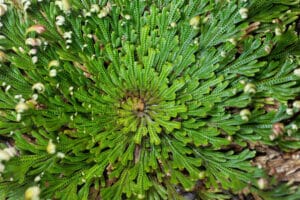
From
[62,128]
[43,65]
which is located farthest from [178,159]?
[43,65]

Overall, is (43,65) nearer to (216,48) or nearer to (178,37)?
(178,37)

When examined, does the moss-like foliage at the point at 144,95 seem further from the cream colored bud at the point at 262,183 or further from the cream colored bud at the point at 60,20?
the cream colored bud at the point at 262,183

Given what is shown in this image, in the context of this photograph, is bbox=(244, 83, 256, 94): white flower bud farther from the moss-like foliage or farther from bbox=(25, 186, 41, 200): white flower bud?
bbox=(25, 186, 41, 200): white flower bud

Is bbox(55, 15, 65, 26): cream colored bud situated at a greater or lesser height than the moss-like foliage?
greater

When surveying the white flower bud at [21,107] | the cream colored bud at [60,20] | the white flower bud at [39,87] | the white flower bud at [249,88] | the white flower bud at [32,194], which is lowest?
the white flower bud at [32,194]

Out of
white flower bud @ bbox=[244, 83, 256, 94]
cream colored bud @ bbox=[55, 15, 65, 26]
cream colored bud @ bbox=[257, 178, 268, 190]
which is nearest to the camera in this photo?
cream colored bud @ bbox=[257, 178, 268, 190]

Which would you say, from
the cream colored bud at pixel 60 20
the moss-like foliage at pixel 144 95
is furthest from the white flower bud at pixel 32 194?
the cream colored bud at pixel 60 20

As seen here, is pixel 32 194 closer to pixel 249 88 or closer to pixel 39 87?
pixel 39 87

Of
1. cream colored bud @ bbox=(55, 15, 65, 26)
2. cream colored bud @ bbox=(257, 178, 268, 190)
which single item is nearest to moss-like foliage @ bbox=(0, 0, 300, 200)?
cream colored bud @ bbox=(55, 15, 65, 26)

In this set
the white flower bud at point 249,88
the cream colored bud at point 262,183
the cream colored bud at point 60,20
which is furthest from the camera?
the cream colored bud at point 60,20
